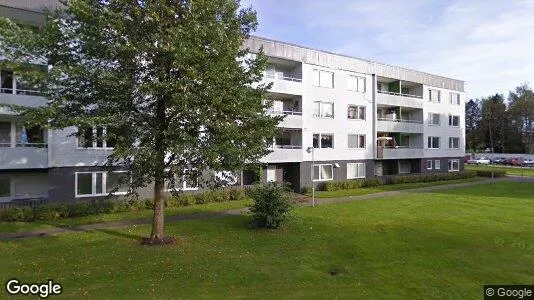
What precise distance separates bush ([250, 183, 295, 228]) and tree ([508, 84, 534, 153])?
8454cm

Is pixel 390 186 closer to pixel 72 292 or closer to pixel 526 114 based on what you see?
pixel 72 292

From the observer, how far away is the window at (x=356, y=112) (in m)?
36.5

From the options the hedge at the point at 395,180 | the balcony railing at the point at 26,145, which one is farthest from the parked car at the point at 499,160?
the balcony railing at the point at 26,145

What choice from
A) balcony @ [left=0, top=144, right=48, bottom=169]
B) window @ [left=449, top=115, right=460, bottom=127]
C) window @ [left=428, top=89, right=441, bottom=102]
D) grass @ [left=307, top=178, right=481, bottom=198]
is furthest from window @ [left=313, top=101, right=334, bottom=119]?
window @ [left=449, top=115, right=460, bottom=127]

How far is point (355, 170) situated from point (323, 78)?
9.56m

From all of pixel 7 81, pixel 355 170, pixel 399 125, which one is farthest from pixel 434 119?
pixel 7 81

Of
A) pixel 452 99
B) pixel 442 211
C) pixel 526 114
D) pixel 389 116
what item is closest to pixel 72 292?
pixel 442 211

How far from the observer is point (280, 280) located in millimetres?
9977

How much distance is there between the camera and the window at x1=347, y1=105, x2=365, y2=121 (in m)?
36.5

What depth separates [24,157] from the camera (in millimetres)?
20453

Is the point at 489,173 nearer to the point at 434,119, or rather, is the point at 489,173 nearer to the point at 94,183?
the point at 434,119

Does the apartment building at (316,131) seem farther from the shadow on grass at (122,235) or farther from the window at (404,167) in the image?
the shadow on grass at (122,235)

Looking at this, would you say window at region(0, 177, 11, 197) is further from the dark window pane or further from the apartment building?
the dark window pane

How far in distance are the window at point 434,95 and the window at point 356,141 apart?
1317cm
